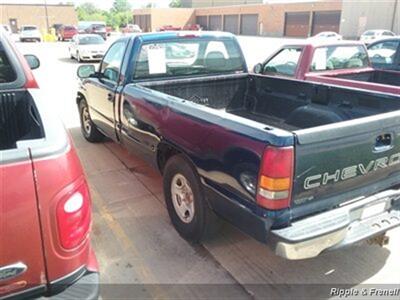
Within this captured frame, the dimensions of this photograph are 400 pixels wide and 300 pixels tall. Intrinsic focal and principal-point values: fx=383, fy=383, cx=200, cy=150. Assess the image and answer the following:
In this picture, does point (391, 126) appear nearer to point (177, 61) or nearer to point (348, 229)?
point (348, 229)

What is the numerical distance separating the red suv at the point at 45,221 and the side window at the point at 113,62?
9.40 feet

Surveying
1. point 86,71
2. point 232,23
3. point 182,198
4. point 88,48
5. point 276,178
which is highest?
point 232,23

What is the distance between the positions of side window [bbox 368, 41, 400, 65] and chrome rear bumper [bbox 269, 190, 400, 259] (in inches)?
234

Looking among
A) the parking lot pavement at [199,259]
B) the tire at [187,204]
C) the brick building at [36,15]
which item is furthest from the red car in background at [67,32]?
the tire at [187,204]

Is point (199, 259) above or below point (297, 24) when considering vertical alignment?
below

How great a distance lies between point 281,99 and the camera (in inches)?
185

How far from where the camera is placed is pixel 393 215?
296cm

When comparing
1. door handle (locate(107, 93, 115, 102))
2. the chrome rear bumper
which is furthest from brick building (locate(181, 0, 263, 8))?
the chrome rear bumper

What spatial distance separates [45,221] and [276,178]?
53.9 inches

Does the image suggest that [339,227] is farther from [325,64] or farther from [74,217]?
[325,64]

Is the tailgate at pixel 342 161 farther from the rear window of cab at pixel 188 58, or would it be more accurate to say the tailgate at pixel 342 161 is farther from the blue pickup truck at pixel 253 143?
the rear window of cab at pixel 188 58

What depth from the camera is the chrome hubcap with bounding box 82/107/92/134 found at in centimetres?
641

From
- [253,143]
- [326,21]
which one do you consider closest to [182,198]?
[253,143]

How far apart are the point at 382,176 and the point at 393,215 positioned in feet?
1.02
